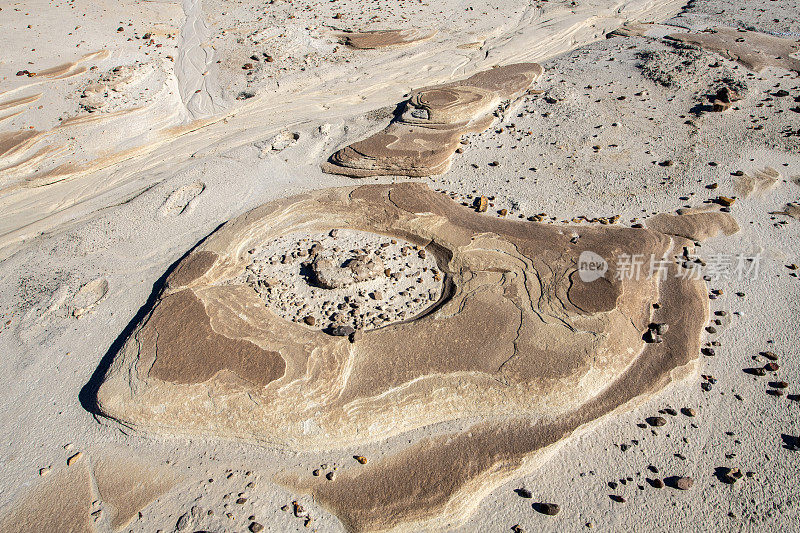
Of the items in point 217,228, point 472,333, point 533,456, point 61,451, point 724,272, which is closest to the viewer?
point 533,456

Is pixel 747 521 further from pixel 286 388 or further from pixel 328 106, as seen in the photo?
pixel 328 106

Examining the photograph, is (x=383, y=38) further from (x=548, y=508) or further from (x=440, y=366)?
(x=548, y=508)

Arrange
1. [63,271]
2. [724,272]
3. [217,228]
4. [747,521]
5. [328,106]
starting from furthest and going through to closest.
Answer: [328,106] → [217,228] → [63,271] → [724,272] → [747,521]

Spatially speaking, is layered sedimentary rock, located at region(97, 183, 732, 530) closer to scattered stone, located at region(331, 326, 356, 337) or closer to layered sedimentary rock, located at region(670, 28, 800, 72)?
scattered stone, located at region(331, 326, 356, 337)

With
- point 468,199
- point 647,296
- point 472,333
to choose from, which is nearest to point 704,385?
point 647,296

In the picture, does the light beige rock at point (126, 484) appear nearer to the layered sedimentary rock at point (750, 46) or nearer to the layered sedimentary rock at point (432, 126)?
the layered sedimentary rock at point (432, 126)

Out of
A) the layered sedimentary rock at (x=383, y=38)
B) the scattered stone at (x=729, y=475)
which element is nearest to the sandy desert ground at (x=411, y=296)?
the scattered stone at (x=729, y=475)
